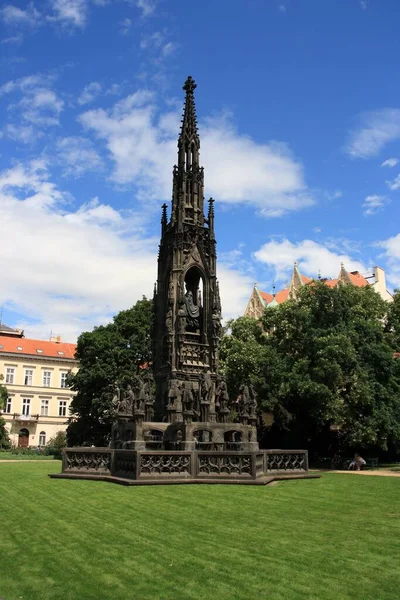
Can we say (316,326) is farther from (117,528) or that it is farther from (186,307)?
(117,528)

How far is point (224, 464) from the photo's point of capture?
58.4 feet

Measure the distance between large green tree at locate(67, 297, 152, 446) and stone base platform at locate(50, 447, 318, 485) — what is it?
21.3 meters

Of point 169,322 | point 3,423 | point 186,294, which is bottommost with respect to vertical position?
point 3,423

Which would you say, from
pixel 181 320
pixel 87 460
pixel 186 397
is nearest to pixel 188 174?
pixel 181 320

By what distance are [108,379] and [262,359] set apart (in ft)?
44.2

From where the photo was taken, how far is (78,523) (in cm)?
957

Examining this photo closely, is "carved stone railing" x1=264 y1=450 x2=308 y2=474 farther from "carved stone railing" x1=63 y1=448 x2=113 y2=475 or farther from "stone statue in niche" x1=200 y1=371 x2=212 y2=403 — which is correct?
"carved stone railing" x1=63 y1=448 x2=113 y2=475

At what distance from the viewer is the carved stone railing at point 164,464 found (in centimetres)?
1705

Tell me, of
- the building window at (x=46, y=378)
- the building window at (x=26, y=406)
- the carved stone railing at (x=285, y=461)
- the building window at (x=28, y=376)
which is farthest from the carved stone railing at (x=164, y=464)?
the building window at (x=46, y=378)

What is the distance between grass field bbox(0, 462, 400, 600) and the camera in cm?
579

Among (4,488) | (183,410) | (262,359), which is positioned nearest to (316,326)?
(262,359)

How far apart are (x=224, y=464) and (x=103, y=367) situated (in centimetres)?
2657

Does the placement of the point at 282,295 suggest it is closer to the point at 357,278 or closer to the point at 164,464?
the point at 357,278

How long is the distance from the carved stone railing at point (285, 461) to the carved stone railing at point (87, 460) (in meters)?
6.05
